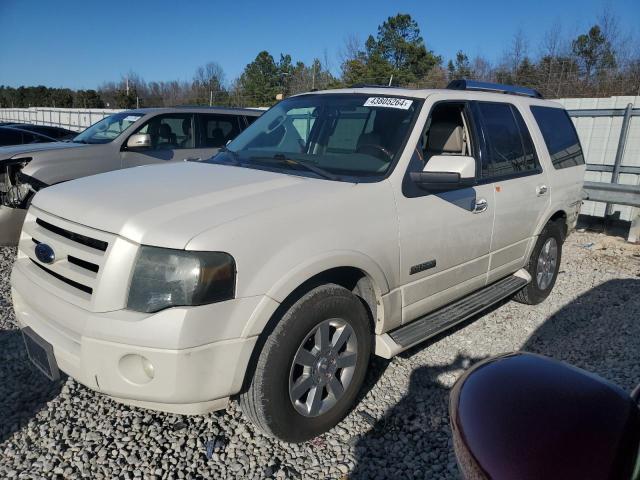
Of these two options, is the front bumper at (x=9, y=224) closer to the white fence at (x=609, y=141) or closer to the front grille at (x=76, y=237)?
the front grille at (x=76, y=237)

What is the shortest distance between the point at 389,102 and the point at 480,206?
1.04 m

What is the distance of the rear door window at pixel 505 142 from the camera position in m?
3.88

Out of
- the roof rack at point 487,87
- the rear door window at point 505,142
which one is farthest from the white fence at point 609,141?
the rear door window at point 505,142

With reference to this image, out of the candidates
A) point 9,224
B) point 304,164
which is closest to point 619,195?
point 304,164

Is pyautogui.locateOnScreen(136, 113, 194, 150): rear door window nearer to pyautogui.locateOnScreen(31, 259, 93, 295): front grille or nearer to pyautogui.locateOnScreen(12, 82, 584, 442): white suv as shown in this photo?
pyautogui.locateOnScreen(12, 82, 584, 442): white suv

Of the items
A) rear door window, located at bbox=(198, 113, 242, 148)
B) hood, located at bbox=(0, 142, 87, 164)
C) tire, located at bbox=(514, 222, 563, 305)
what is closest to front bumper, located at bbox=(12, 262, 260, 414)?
tire, located at bbox=(514, 222, 563, 305)

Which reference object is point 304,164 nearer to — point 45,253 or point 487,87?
point 45,253

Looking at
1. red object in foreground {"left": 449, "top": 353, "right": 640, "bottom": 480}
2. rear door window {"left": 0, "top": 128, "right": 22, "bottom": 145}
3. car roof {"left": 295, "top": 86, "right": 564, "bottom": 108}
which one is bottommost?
red object in foreground {"left": 449, "top": 353, "right": 640, "bottom": 480}

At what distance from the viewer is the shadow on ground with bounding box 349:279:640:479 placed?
103 inches

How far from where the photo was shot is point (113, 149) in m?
6.63

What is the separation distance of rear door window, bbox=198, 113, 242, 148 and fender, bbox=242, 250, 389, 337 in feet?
17.3

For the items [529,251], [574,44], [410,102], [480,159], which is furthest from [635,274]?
[574,44]

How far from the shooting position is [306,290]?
2537 millimetres

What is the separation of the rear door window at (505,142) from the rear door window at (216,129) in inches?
181
